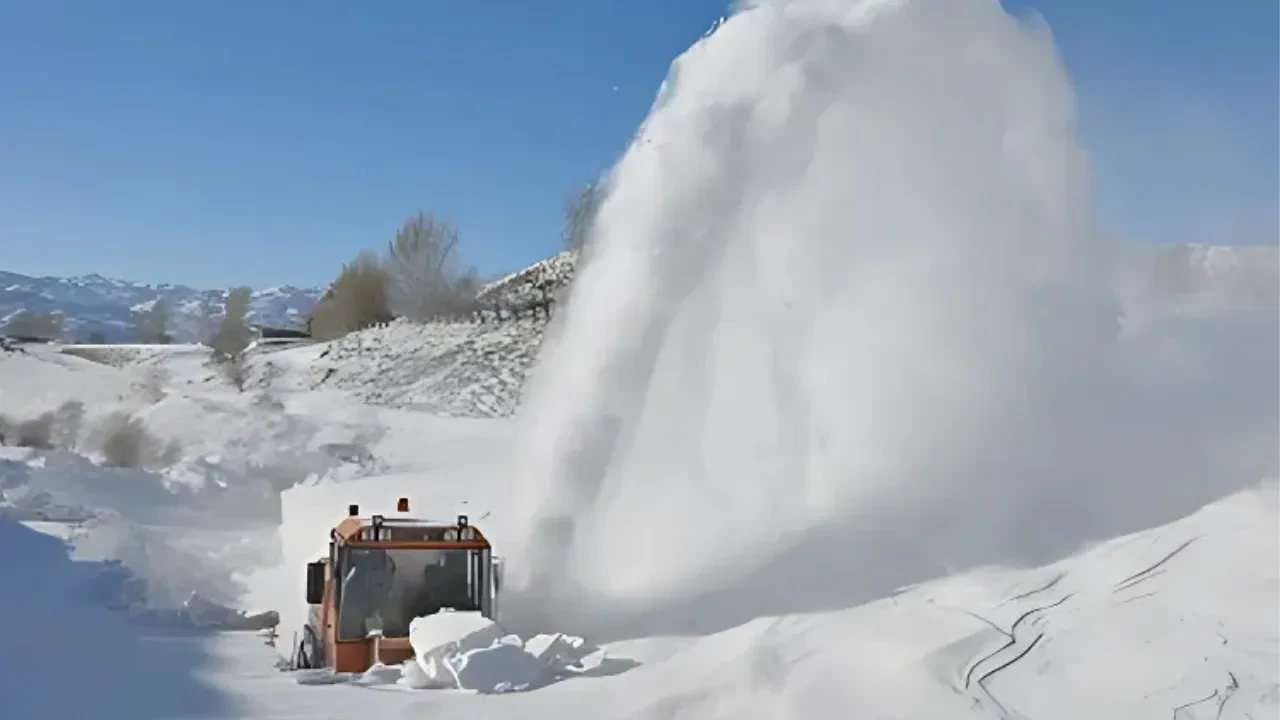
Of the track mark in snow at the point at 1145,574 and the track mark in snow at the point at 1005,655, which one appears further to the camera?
the track mark in snow at the point at 1145,574

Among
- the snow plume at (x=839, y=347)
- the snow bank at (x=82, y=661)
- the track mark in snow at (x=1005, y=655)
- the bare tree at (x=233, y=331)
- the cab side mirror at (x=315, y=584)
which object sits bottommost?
the track mark in snow at (x=1005, y=655)

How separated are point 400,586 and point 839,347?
6508 mm

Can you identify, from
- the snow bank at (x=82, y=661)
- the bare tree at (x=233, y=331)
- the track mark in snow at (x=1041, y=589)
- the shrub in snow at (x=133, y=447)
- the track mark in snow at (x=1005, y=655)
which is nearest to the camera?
the snow bank at (x=82, y=661)

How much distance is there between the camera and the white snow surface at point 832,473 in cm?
1066

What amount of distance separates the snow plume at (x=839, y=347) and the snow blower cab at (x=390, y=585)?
5.38ft

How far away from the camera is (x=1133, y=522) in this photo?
14359 millimetres

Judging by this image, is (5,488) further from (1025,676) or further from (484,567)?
(1025,676)

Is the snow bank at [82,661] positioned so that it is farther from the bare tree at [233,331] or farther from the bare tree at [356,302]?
the bare tree at [356,302]

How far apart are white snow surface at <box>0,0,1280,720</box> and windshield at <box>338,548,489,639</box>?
54 cm

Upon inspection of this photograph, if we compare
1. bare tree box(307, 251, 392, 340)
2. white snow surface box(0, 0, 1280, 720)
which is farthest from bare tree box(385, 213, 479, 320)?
white snow surface box(0, 0, 1280, 720)

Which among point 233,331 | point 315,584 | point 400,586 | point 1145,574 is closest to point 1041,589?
point 1145,574

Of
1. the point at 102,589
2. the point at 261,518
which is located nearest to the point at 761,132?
the point at 102,589

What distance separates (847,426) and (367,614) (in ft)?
21.8

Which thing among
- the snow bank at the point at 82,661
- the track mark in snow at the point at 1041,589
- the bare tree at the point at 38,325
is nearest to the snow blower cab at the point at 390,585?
the snow bank at the point at 82,661
